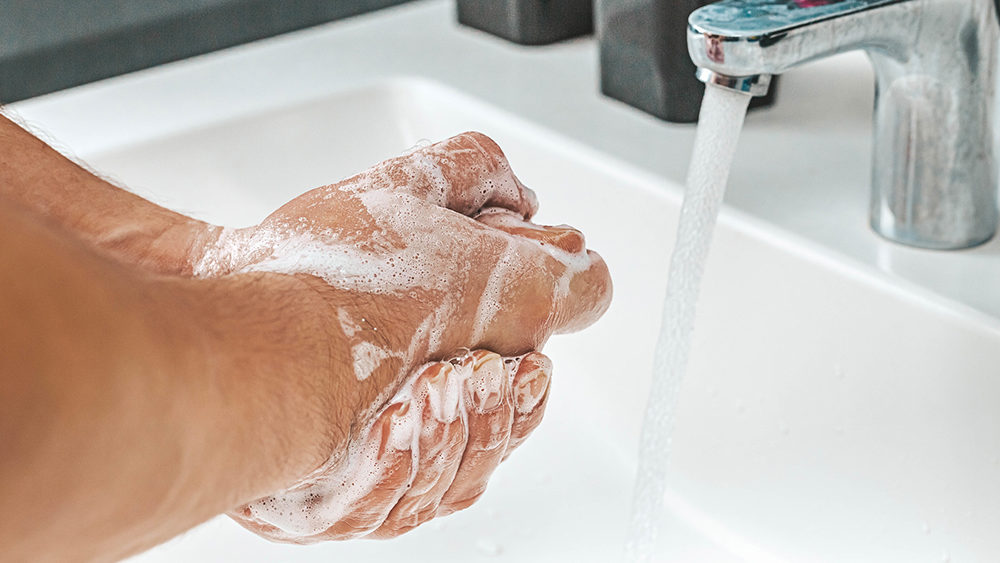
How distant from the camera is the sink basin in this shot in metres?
0.58

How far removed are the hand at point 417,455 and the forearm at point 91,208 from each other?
0.13m

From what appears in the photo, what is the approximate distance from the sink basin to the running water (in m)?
0.06

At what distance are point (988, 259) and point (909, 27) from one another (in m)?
0.13

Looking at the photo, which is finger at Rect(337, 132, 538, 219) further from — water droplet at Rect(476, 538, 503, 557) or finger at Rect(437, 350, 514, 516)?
water droplet at Rect(476, 538, 503, 557)

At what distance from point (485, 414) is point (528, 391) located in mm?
28

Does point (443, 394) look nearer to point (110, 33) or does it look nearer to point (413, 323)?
point (413, 323)

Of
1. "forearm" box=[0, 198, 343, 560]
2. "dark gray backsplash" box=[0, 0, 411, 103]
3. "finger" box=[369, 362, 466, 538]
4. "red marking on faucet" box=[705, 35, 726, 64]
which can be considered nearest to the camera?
"forearm" box=[0, 198, 343, 560]

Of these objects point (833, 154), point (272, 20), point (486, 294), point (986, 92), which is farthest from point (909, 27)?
point (272, 20)

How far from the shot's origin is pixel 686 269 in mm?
605

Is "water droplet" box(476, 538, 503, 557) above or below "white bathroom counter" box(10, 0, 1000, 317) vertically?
below

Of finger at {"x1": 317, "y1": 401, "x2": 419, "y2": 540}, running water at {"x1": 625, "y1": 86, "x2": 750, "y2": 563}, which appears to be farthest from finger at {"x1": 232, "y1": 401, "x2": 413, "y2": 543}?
running water at {"x1": 625, "y1": 86, "x2": 750, "y2": 563}

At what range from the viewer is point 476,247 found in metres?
0.47

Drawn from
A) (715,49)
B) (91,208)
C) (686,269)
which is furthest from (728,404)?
(91,208)

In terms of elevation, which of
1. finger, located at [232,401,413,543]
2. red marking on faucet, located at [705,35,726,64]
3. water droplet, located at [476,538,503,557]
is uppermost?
red marking on faucet, located at [705,35,726,64]
